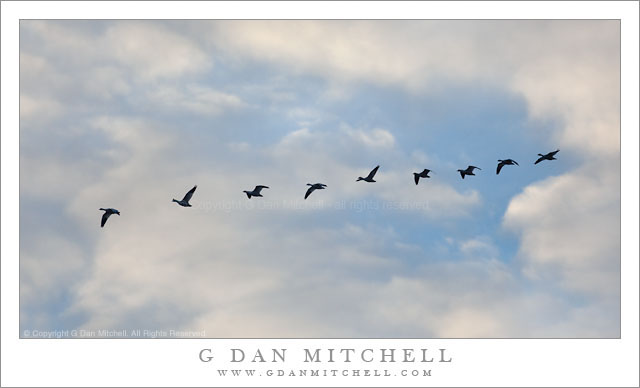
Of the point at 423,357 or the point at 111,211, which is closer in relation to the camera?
the point at 111,211

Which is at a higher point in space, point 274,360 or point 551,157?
point 551,157

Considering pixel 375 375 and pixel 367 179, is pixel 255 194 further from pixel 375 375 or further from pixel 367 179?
pixel 375 375

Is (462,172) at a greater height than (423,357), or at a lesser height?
greater

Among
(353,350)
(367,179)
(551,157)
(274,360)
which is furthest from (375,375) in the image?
(551,157)

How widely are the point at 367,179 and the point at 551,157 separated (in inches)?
1107

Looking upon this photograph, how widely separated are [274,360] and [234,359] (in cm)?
626

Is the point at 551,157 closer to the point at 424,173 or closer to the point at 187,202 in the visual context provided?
the point at 424,173

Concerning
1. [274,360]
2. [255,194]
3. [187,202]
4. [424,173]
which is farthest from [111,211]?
[424,173]

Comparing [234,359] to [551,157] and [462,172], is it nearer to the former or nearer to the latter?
[462,172]

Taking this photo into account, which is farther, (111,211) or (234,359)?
(234,359)

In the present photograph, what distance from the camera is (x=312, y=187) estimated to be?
568 feet

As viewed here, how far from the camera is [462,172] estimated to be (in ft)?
567

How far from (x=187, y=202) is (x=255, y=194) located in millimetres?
10374

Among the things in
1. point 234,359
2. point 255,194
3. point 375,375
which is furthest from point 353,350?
point 255,194
